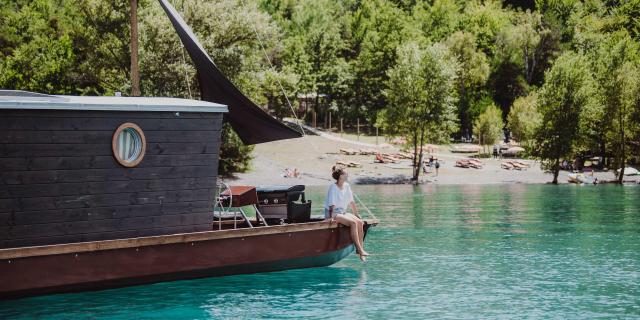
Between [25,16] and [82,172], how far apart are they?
181 feet

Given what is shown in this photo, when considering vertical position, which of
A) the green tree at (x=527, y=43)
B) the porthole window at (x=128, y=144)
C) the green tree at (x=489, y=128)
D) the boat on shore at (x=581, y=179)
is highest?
the green tree at (x=527, y=43)

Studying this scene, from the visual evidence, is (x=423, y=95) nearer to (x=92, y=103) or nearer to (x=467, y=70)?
(x=467, y=70)

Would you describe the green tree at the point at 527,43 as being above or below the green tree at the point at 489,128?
above

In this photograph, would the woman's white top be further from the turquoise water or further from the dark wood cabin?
the dark wood cabin

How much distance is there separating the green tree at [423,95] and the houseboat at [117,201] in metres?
43.9

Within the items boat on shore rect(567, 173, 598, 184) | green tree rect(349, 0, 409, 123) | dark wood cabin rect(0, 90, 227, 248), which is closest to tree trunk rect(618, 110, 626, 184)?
boat on shore rect(567, 173, 598, 184)

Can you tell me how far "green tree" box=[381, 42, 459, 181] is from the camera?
5912 cm

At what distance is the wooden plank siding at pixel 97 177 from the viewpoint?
13359 mm

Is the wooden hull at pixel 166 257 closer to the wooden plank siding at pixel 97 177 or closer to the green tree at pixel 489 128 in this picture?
the wooden plank siding at pixel 97 177

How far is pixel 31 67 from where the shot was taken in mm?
57219

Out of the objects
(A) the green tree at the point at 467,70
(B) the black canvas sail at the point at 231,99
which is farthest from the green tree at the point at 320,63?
(B) the black canvas sail at the point at 231,99

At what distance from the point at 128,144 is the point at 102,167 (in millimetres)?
658

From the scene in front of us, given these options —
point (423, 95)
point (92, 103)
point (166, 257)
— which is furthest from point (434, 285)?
point (423, 95)

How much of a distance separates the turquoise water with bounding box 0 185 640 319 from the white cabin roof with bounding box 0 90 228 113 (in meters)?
3.54
